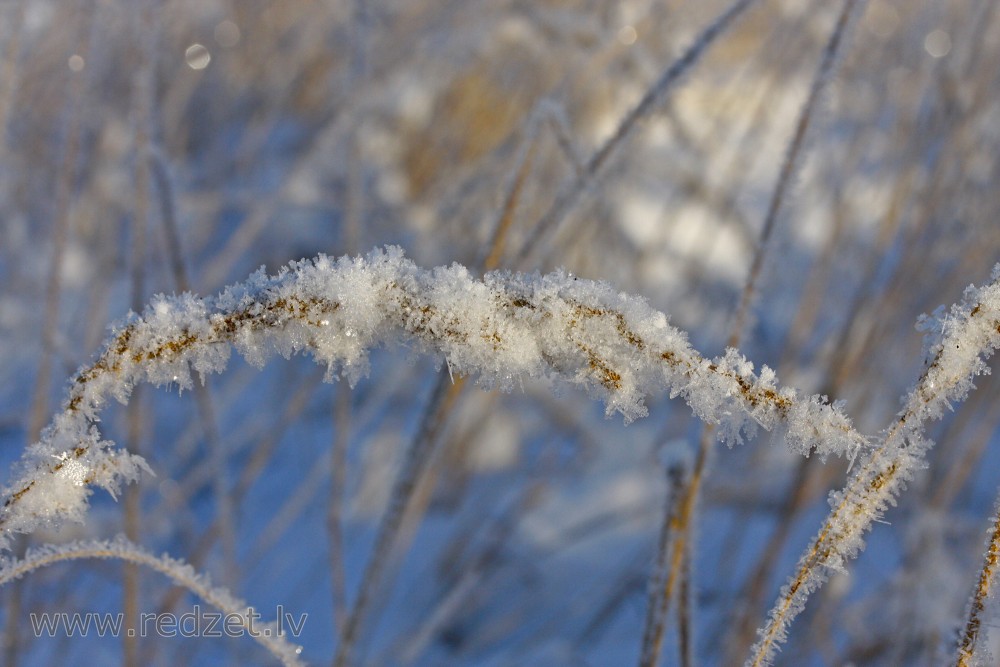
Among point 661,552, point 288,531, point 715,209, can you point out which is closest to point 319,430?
point 288,531

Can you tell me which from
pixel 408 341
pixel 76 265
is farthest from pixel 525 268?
pixel 76 265

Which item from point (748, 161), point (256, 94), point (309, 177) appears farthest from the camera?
point (256, 94)

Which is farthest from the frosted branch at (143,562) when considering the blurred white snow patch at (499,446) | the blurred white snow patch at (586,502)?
the blurred white snow patch at (499,446)

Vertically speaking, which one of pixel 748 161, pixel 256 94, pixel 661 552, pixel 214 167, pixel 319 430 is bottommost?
pixel 661 552

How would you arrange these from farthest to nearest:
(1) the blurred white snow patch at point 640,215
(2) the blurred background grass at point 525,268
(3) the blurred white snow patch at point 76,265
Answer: (1) the blurred white snow patch at point 640,215 < (3) the blurred white snow patch at point 76,265 < (2) the blurred background grass at point 525,268

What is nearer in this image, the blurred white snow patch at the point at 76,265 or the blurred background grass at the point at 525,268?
the blurred background grass at the point at 525,268

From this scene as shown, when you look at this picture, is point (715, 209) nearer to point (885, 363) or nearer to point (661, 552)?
point (885, 363)

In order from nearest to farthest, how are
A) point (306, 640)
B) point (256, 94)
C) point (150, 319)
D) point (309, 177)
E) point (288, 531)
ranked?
point (150, 319)
point (306, 640)
point (288, 531)
point (309, 177)
point (256, 94)

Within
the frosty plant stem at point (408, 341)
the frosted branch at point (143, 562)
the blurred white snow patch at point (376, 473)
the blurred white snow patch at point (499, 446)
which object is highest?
the blurred white snow patch at point (499, 446)

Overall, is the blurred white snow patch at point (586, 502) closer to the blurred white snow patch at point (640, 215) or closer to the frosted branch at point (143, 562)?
the blurred white snow patch at point (640, 215)
